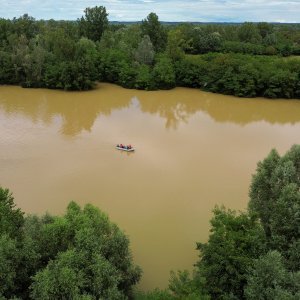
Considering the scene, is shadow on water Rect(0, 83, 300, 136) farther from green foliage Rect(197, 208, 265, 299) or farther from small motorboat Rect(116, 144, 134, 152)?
green foliage Rect(197, 208, 265, 299)

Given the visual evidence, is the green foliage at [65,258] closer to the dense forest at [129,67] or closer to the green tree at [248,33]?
the dense forest at [129,67]

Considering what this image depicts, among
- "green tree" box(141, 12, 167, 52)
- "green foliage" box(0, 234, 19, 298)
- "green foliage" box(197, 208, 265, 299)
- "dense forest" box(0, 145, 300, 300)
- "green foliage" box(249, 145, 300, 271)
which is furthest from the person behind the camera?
"green tree" box(141, 12, 167, 52)

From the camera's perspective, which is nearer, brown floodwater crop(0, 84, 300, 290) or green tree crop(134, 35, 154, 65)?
brown floodwater crop(0, 84, 300, 290)

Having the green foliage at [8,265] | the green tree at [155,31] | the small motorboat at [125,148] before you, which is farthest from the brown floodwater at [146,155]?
the green tree at [155,31]

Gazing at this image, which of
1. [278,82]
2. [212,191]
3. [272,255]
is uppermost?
[278,82]

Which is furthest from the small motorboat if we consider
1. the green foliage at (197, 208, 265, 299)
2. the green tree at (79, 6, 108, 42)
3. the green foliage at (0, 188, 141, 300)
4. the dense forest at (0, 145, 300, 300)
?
the green tree at (79, 6, 108, 42)

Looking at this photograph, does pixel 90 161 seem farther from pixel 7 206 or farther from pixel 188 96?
pixel 188 96

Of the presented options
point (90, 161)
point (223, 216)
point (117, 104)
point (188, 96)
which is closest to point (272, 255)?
point (223, 216)
